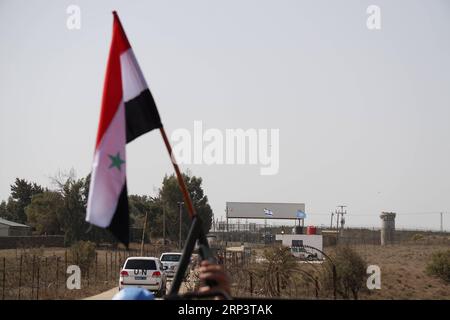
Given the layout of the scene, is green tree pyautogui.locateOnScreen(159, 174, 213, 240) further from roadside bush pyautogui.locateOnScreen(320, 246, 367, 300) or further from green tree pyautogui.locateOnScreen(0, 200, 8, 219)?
roadside bush pyautogui.locateOnScreen(320, 246, 367, 300)

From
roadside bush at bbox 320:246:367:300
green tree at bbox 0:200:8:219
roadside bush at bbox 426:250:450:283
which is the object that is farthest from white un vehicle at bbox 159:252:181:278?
green tree at bbox 0:200:8:219

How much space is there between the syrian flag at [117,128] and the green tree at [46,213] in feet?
213

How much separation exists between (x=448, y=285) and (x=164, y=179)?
4834 centimetres

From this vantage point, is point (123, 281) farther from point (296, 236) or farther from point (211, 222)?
point (211, 222)

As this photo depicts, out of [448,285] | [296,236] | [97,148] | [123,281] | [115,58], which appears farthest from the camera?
[296,236]

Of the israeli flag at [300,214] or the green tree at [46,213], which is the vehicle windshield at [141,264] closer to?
the green tree at [46,213]

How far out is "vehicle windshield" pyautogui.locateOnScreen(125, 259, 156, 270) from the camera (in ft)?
80.1

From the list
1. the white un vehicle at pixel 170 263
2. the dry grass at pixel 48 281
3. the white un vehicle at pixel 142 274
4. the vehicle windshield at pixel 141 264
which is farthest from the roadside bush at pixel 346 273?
the white un vehicle at pixel 170 263

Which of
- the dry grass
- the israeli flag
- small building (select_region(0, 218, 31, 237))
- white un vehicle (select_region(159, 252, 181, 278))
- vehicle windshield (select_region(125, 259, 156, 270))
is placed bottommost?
the dry grass

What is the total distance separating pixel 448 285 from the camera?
32531 millimetres

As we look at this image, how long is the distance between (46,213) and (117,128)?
70754 millimetres
